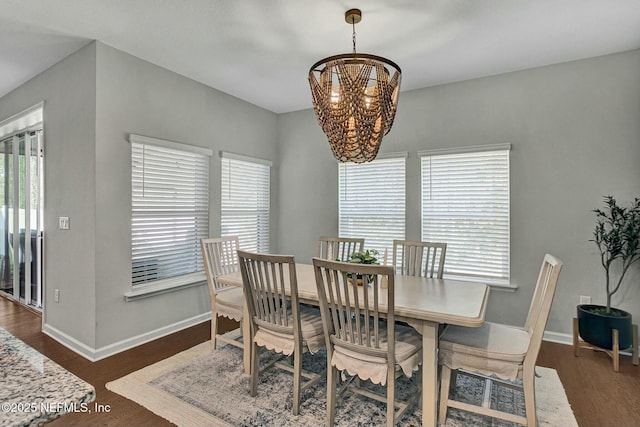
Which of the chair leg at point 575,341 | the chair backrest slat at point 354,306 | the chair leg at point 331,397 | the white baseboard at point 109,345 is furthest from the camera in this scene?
the chair leg at point 575,341

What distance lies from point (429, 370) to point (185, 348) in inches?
90.2

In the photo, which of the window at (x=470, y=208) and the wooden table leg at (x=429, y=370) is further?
the window at (x=470, y=208)

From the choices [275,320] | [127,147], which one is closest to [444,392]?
[275,320]

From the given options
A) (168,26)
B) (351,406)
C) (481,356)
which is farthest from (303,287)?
(168,26)

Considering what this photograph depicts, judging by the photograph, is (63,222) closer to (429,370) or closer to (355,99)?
(355,99)

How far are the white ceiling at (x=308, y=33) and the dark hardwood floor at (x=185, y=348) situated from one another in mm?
2725

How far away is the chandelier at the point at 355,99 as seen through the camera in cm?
223

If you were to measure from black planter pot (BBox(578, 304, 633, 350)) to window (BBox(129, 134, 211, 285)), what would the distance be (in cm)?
383

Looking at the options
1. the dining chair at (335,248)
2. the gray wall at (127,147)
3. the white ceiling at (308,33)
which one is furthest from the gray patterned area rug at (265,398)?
the white ceiling at (308,33)

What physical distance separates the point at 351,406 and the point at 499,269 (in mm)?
2297

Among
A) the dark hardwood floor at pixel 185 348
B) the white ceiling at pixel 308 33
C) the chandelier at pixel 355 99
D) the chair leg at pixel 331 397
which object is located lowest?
the dark hardwood floor at pixel 185 348

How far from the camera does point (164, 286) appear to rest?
3525 mm

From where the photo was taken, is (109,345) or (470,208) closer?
(109,345)

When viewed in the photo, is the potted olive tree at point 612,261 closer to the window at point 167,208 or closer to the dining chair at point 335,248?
the dining chair at point 335,248
